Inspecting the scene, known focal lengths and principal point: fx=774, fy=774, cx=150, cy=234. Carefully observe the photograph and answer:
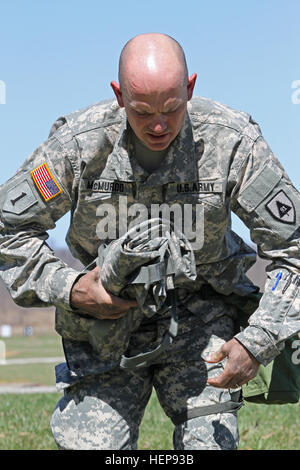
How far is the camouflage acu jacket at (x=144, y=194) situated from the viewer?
3.78 meters

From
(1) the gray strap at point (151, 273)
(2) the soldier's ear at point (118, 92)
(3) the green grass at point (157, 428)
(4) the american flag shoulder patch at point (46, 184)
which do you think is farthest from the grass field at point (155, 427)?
(2) the soldier's ear at point (118, 92)

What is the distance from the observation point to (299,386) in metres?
4.23

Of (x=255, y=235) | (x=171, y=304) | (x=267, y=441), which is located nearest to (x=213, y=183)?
(x=255, y=235)

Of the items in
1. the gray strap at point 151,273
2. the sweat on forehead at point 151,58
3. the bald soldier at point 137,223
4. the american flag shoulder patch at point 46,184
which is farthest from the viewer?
the american flag shoulder patch at point 46,184

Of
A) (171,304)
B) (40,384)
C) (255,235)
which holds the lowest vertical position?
(40,384)

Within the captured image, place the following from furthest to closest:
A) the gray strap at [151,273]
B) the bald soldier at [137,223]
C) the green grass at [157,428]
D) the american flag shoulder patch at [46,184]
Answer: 1. the green grass at [157,428]
2. the american flag shoulder patch at [46,184]
3. the bald soldier at [137,223]
4. the gray strap at [151,273]

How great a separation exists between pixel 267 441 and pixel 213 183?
10.4 feet

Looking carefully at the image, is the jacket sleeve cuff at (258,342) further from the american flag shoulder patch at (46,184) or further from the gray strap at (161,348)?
the american flag shoulder patch at (46,184)

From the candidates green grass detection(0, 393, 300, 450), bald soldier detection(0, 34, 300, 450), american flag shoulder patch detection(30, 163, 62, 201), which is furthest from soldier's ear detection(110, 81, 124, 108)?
green grass detection(0, 393, 300, 450)

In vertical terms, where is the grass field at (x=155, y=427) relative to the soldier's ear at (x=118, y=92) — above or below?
below

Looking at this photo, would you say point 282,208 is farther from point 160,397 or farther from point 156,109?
point 160,397

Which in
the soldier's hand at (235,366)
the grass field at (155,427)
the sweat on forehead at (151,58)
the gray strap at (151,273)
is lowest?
the grass field at (155,427)

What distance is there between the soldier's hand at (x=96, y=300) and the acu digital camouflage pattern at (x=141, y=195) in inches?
1.9
